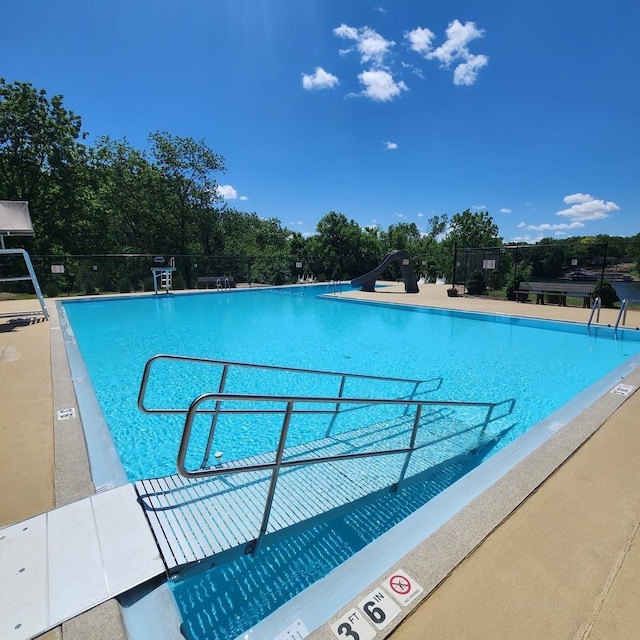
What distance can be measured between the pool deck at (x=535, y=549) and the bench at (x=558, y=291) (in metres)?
12.3

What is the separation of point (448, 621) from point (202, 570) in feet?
4.03

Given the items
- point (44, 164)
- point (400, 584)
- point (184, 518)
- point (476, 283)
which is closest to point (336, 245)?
point (476, 283)

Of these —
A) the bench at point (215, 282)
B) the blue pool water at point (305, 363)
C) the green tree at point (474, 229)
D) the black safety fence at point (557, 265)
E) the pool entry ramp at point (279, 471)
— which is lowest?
the blue pool water at point (305, 363)

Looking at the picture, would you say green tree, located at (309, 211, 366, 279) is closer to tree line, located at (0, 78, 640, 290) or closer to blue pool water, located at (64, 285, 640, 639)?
tree line, located at (0, 78, 640, 290)

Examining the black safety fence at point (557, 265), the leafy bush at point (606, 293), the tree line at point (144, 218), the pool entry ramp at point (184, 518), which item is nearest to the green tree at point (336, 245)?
the tree line at point (144, 218)

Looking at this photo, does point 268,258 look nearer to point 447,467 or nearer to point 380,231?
point 380,231

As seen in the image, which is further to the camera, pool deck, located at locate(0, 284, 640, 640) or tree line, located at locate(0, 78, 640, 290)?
tree line, located at locate(0, 78, 640, 290)

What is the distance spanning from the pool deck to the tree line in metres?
15.2

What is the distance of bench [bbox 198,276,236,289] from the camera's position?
850 inches

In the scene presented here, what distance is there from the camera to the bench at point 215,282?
850 inches

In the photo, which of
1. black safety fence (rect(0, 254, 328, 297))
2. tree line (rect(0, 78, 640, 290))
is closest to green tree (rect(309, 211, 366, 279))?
tree line (rect(0, 78, 640, 290))

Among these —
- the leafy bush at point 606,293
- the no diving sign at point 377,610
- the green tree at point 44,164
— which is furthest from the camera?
the green tree at point 44,164

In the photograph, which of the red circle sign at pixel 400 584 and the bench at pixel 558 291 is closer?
the red circle sign at pixel 400 584

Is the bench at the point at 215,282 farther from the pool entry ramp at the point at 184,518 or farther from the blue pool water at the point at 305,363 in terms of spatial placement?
the pool entry ramp at the point at 184,518
